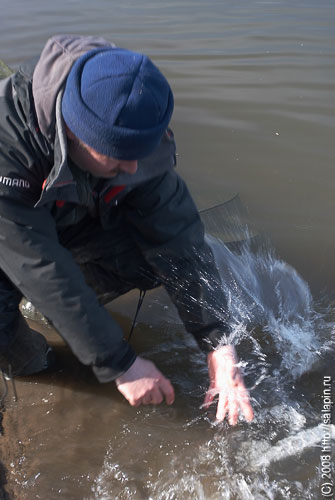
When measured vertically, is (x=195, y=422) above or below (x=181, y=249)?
below

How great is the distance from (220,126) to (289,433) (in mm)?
2989

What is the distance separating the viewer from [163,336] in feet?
9.77

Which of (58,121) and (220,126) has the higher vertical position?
(58,121)

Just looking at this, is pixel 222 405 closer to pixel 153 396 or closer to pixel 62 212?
pixel 153 396

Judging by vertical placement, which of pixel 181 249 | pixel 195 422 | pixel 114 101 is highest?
pixel 114 101

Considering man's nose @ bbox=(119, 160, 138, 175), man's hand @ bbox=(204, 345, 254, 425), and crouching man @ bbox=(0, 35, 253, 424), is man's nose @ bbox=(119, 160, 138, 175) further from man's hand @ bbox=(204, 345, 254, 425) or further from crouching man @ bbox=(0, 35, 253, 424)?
man's hand @ bbox=(204, 345, 254, 425)

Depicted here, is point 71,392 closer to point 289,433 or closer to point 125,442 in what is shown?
point 125,442

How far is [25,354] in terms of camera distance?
2.57 meters

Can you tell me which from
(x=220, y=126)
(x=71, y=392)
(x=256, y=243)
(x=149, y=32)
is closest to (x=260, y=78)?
(x=220, y=126)

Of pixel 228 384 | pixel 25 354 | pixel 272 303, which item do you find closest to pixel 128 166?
pixel 228 384

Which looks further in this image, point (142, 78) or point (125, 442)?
point (125, 442)

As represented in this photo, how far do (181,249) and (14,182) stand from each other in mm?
817

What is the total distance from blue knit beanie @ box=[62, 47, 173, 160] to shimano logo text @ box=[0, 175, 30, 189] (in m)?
0.30

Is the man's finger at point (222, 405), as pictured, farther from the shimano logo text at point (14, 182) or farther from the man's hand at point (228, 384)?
the shimano logo text at point (14, 182)
